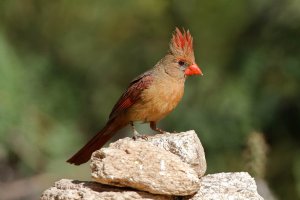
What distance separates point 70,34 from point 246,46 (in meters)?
1.63

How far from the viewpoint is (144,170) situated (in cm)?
515

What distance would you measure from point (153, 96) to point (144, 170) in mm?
1251

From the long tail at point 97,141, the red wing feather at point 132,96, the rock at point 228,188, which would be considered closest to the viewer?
the rock at point 228,188

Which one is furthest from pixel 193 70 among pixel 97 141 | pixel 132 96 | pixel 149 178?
pixel 149 178

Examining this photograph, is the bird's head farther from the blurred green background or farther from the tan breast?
the blurred green background

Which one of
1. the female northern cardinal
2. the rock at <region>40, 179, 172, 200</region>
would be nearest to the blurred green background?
the female northern cardinal

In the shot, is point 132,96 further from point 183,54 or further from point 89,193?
point 89,193

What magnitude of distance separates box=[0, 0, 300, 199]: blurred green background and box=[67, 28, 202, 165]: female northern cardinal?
209 centimetres

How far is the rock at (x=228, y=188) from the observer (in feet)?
17.7

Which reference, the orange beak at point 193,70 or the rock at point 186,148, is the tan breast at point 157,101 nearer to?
the orange beak at point 193,70

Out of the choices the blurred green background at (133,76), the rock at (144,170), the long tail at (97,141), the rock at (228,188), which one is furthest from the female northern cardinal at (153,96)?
the blurred green background at (133,76)

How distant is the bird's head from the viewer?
619 cm

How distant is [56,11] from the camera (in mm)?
9828

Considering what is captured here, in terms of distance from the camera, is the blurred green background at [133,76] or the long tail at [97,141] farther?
the blurred green background at [133,76]
